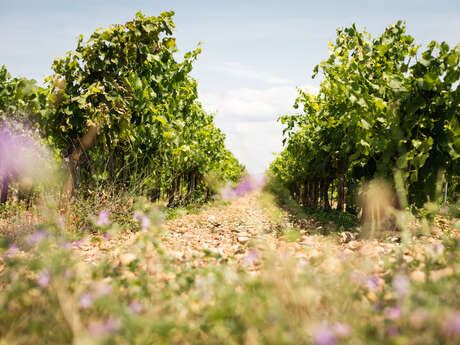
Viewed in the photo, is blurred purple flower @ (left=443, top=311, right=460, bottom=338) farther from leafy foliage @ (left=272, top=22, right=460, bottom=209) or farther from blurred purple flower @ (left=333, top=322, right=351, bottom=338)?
leafy foliage @ (left=272, top=22, right=460, bottom=209)

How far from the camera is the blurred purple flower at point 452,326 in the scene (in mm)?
1438

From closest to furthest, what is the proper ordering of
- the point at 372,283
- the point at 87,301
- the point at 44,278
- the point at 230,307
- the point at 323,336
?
the point at 323,336
the point at 230,307
the point at 87,301
the point at 44,278
the point at 372,283

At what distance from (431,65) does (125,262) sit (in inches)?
200

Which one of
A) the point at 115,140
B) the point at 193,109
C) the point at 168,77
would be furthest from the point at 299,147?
the point at 115,140

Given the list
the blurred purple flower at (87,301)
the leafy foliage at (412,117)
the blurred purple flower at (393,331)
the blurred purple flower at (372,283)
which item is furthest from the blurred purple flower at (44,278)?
the leafy foliage at (412,117)

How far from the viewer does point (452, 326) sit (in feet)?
4.77

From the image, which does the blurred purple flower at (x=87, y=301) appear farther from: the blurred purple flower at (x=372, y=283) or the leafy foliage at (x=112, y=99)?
the leafy foliage at (x=112, y=99)

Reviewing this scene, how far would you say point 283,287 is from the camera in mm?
1940

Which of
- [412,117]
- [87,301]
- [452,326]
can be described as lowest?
[87,301]

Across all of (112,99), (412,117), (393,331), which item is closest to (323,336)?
(393,331)

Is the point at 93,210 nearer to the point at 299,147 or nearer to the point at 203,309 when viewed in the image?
the point at 203,309

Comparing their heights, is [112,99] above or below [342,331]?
above

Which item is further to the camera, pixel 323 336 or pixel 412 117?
pixel 412 117

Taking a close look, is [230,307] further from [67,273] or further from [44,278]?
[44,278]
